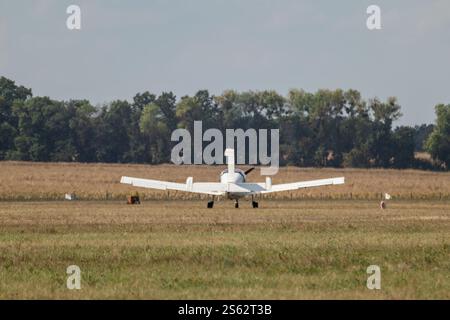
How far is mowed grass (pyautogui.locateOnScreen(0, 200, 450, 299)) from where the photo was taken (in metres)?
23.4

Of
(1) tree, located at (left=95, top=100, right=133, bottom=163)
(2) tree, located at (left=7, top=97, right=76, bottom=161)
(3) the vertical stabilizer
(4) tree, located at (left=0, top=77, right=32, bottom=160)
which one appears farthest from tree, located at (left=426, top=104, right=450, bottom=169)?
(3) the vertical stabilizer

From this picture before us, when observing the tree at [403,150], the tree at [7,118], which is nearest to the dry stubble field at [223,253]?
the tree at [403,150]

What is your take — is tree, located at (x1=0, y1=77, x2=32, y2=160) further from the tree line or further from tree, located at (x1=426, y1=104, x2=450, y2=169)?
tree, located at (x1=426, y1=104, x2=450, y2=169)

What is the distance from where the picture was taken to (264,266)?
27516 mm

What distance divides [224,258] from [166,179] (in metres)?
87.9

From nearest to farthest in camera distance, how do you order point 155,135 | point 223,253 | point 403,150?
1. point 223,253
2. point 403,150
3. point 155,135

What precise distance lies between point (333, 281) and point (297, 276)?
111 cm

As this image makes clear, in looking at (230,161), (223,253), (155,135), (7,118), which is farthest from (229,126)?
(223,253)

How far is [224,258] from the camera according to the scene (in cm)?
2888

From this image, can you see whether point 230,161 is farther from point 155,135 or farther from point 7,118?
point 7,118

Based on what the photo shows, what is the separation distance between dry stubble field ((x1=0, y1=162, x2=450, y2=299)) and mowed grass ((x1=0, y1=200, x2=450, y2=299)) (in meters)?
0.03
